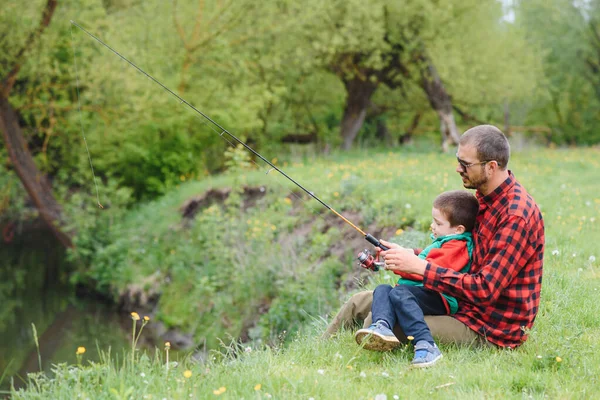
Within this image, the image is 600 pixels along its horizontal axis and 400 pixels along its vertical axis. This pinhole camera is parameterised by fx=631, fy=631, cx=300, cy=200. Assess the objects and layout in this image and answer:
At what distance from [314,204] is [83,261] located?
20.7 ft

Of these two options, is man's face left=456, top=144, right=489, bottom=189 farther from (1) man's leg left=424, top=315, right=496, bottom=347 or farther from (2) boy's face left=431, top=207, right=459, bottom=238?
(1) man's leg left=424, top=315, right=496, bottom=347

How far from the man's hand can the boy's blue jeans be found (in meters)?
0.19

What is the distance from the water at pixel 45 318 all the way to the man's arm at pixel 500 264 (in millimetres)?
6392

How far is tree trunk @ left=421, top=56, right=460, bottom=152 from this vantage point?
63.1 ft

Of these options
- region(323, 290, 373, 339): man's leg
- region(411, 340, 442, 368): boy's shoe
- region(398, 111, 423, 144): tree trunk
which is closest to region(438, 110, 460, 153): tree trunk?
region(398, 111, 423, 144): tree trunk

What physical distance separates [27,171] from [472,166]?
12.4m

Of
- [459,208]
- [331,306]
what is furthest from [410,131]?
[459,208]

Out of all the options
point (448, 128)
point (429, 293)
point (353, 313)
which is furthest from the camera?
point (448, 128)

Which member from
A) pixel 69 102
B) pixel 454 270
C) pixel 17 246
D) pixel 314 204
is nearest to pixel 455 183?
pixel 314 204

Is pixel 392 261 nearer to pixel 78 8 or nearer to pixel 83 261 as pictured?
pixel 83 261

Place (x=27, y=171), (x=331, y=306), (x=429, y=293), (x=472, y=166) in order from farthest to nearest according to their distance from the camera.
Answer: (x=27, y=171) < (x=331, y=306) < (x=429, y=293) < (x=472, y=166)

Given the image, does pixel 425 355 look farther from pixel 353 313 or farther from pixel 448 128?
pixel 448 128

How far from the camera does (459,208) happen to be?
3840mm

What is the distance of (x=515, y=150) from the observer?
20.0 meters
